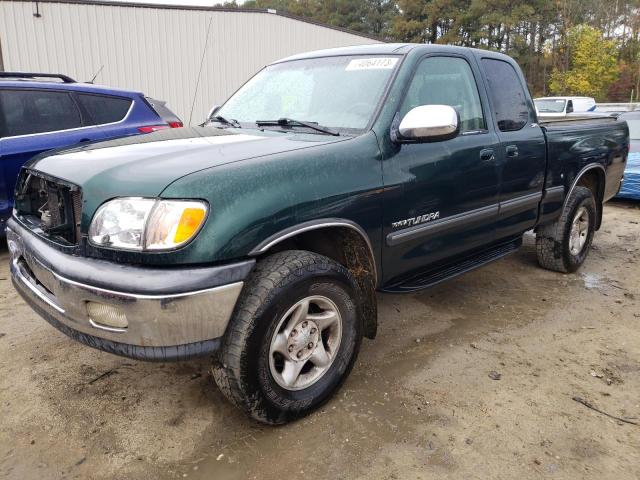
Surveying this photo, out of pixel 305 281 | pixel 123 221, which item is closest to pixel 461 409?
pixel 305 281

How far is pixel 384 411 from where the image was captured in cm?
263

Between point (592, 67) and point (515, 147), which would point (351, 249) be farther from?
point (592, 67)

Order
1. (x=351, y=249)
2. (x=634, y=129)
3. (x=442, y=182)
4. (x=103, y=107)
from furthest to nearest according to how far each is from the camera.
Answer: (x=634, y=129) < (x=103, y=107) < (x=442, y=182) < (x=351, y=249)

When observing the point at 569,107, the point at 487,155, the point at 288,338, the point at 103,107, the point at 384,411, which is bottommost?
the point at 384,411

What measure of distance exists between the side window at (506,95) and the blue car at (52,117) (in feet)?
11.8

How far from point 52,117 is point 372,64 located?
12.3 feet

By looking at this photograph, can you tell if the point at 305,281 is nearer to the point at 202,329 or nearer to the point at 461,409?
the point at 202,329

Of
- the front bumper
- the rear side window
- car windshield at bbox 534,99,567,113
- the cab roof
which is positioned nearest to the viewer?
the front bumper

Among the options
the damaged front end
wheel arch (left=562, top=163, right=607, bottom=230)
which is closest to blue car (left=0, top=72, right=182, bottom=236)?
the damaged front end

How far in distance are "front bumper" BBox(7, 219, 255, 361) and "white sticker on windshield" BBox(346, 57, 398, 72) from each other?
1545 mm

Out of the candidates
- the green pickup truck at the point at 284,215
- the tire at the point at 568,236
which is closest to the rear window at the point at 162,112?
the green pickup truck at the point at 284,215

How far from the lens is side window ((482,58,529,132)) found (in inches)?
145

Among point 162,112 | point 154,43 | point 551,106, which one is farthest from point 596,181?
point 551,106

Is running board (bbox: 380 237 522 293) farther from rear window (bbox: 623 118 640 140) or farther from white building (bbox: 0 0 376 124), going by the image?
white building (bbox: 0 0 376 124)
